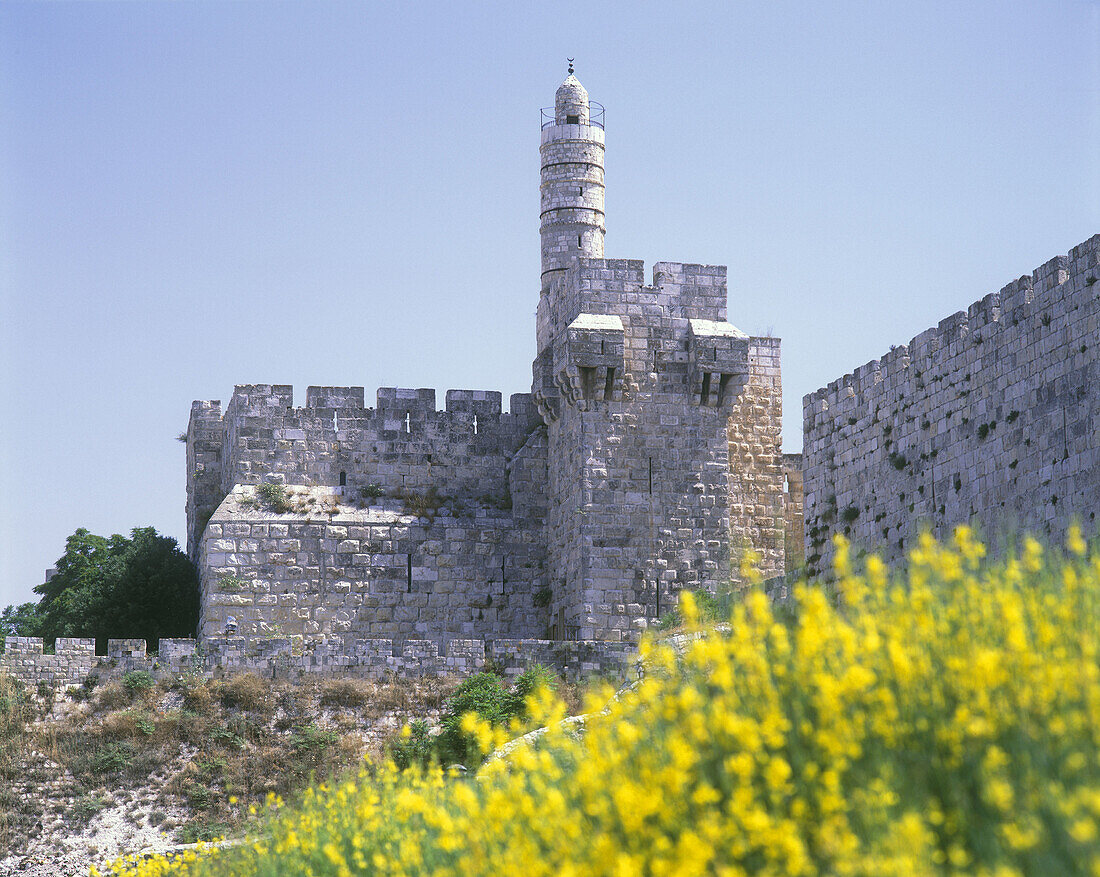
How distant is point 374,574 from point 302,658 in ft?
10.8

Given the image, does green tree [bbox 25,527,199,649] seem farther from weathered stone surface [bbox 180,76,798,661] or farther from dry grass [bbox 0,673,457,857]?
dry grass [bbox 0,673,457,857]

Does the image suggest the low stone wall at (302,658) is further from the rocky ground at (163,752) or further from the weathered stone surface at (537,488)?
the weathered stone surface at (537,488)

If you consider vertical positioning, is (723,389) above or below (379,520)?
above

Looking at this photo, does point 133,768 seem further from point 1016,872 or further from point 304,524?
point 1016,872

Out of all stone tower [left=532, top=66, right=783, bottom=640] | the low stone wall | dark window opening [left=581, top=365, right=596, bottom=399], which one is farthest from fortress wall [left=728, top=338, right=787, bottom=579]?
the low stone wall

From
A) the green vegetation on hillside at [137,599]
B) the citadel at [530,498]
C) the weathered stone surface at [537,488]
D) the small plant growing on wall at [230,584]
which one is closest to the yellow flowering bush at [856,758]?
the citadel at [530,498]

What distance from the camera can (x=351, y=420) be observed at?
2355 cm

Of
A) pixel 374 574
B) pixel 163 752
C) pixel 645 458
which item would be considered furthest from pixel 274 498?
pixel 645 458

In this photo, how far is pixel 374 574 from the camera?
74.9ft

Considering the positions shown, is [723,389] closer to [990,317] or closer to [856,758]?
Answer: [990,317]

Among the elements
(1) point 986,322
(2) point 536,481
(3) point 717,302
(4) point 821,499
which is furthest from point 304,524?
(1) point 986,322

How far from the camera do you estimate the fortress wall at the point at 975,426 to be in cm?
1230

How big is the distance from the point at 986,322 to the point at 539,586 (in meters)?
10.7

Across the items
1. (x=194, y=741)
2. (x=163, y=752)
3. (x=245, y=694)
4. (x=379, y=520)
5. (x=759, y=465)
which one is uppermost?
(x=759, y=465)
